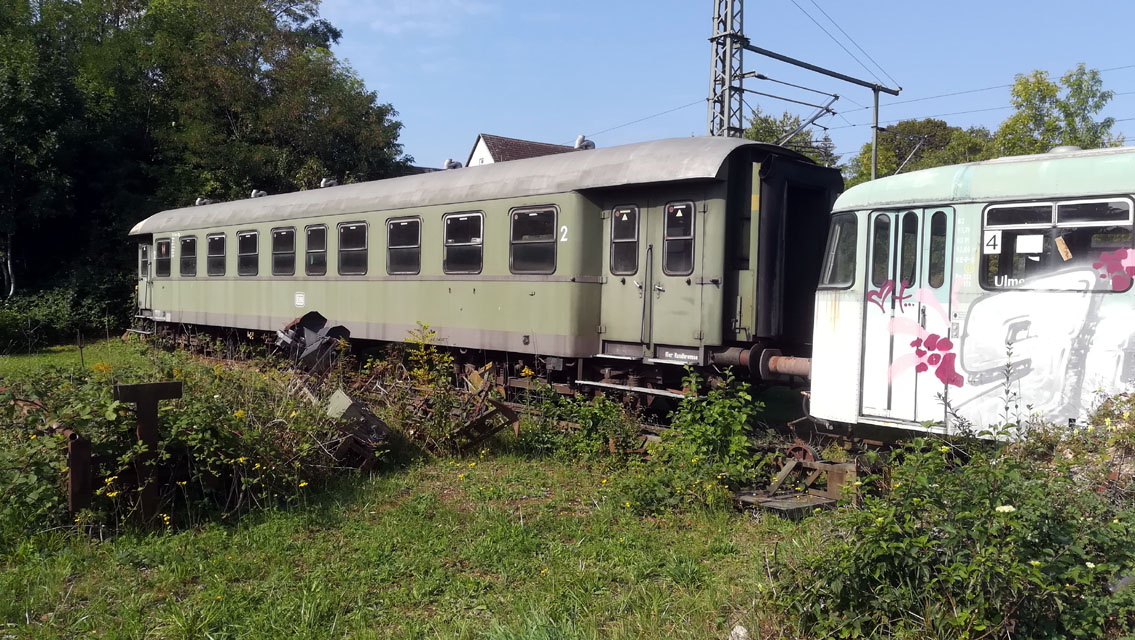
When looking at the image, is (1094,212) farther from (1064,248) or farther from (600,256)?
(600,256)

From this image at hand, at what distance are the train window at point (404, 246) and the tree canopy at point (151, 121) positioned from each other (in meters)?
14.1

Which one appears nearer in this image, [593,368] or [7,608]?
[7,608]

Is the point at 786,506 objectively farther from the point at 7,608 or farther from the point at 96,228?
the point at 96,228

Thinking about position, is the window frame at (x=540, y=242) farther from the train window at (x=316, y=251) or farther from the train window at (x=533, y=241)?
the train window at (x=316, y=251)

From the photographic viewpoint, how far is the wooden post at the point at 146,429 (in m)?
5.61

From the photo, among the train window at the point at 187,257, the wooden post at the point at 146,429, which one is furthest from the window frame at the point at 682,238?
the train window at the point at 187,257

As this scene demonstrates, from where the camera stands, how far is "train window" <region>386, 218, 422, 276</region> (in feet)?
40.3

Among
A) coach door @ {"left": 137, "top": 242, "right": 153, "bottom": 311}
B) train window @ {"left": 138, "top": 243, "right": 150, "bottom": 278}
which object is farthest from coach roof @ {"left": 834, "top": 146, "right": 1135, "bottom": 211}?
train window @ {"left": 138, "top": 243, "right": 150, "bottom": 278}

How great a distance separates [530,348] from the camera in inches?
413

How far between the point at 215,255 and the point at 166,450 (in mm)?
12880

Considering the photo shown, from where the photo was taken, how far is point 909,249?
7340mm

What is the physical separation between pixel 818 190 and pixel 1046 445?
5100 millimetres

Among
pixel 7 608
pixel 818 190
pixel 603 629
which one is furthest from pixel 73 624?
pixel 818 190

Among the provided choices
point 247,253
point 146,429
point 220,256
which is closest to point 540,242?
point 146,429
